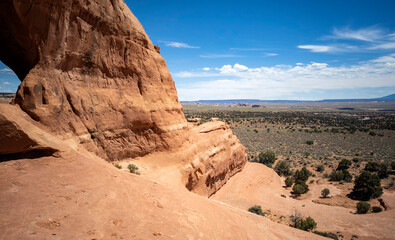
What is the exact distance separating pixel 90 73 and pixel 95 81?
0.45 m

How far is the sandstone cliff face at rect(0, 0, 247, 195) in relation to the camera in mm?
8495

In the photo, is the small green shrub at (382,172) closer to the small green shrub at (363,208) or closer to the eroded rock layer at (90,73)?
the small green shrub at (363,208)

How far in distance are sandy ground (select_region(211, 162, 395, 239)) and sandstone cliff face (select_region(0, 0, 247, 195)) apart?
4.72 m

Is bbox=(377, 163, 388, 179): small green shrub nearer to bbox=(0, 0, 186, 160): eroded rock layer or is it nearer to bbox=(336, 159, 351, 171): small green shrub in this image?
bbox=(336, 159, 351, 171): small green shrub

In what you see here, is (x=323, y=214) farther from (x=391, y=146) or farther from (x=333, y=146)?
(x=391, y=146)

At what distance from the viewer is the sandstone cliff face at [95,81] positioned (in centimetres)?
849

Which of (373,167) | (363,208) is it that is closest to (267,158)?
(373,167)

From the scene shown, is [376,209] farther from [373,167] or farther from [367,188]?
[373,167]

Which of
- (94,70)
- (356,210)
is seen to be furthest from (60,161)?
(356,210)

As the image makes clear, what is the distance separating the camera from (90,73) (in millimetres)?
10805

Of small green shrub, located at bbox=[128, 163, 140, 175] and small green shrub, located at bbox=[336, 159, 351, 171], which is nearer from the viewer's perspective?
small green shrub, located at bbox=[128, 163, 140, 175]

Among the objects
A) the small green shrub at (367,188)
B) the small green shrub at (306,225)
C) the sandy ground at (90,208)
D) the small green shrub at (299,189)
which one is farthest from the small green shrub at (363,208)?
the sandy ground at (90,208)

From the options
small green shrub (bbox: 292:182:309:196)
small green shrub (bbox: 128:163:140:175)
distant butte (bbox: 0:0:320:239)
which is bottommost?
small green shrub (bbox: 292:182:309:196)

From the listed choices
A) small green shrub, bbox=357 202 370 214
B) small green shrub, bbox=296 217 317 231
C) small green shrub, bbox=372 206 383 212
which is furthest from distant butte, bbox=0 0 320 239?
small green shrub, bbox=372 206 383 212
